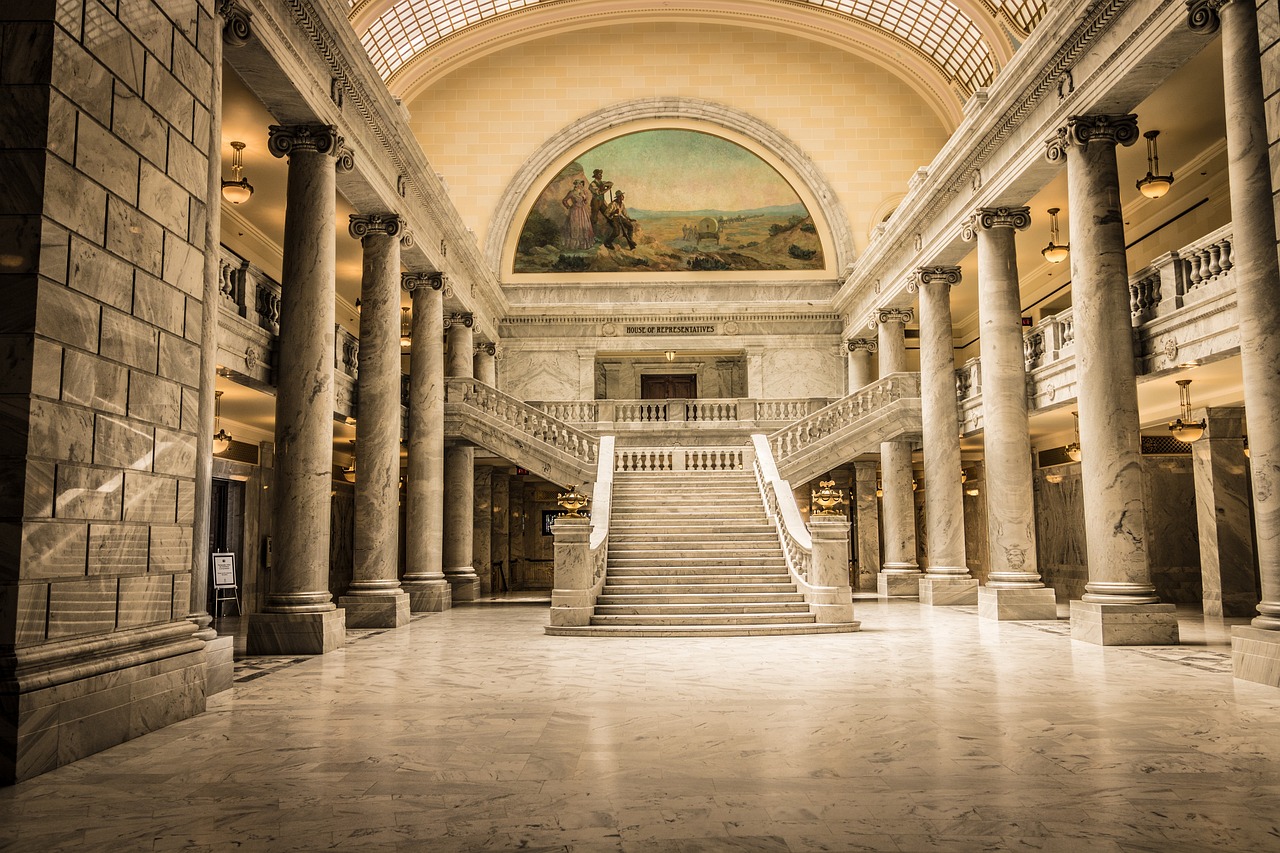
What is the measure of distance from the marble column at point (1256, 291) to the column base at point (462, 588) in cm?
1628

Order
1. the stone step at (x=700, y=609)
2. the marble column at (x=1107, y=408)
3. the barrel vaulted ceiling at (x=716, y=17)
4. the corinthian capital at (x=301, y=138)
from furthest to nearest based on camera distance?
the barrel vaulted ceiling at (x=716, y=17) → the stone step at (x=700, y=609) → the corinthian capital at (x=301, y=138) → the marble column at (x=1107, y=408)

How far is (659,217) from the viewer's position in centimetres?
2950

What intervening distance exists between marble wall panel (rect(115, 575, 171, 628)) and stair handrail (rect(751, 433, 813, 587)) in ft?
31.3

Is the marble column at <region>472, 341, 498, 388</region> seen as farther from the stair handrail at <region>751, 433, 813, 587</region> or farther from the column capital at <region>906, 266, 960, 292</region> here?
the column capital at <region>906, 266, 960, 292</region>

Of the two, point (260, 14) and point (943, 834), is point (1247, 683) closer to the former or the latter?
point (943, 834)

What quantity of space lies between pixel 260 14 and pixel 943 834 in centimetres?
1093

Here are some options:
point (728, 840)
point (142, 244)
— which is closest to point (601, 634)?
point (142, 244)

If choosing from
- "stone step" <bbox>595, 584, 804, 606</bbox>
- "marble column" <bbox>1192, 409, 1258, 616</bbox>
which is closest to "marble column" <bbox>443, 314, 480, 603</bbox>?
"stone step" <bbox>595, 584, 804, 606</bbox>

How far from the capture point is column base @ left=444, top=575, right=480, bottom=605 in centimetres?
2220

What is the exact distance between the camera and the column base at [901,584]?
2212cm

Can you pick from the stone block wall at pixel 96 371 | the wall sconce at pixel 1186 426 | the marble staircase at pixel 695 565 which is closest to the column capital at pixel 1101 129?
the wall sconce at pixel 1186 426

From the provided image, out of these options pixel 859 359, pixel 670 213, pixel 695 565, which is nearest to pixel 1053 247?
pixel 695 565

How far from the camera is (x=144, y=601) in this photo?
7.26 m

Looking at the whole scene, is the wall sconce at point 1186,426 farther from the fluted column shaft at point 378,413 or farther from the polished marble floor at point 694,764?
the fluted column shaft at point 378,413
